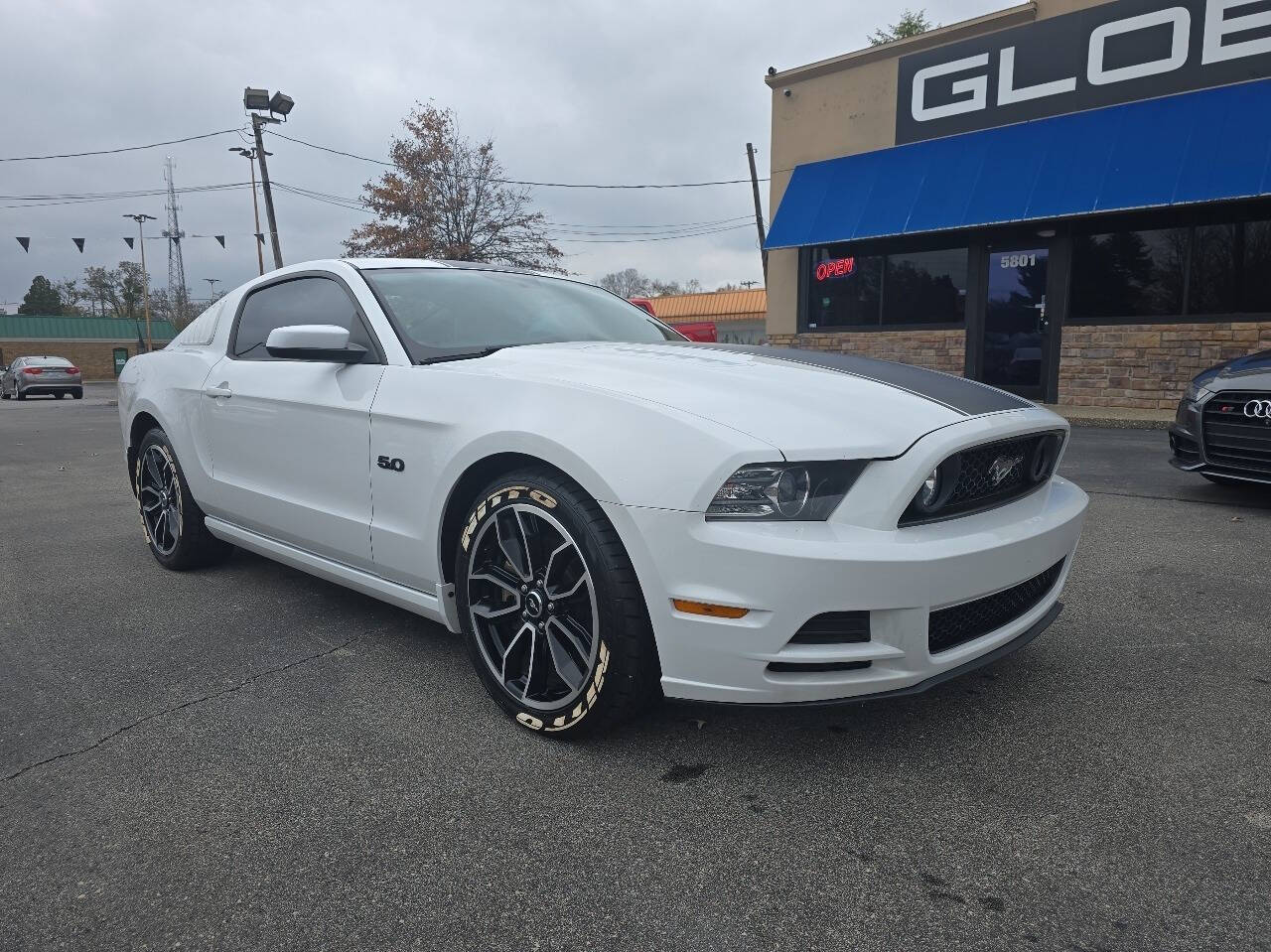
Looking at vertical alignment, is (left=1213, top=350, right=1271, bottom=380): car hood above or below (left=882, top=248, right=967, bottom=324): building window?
below

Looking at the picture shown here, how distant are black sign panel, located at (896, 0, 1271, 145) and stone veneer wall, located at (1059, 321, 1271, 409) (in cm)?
311

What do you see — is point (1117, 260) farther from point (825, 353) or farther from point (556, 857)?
point (556, 857)

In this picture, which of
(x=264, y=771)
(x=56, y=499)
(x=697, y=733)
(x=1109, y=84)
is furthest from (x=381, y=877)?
(x=1109, y=84)

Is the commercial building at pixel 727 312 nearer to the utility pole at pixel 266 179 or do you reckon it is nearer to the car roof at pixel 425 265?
the utility pole at pixel 266 179

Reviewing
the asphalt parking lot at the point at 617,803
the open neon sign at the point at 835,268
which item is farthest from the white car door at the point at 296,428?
the open neon sign at the point at 835,268

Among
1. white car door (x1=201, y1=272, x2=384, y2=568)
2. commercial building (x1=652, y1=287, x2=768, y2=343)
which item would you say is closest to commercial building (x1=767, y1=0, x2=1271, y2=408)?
white car door (x1=201, y1=272, x2=384, y2=568)

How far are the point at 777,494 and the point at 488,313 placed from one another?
1.65 meters

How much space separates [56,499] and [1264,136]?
13.2 metres

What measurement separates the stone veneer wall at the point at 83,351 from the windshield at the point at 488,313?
51543mm

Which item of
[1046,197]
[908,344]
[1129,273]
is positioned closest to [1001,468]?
[1046,197]

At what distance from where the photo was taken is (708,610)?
6.72ft

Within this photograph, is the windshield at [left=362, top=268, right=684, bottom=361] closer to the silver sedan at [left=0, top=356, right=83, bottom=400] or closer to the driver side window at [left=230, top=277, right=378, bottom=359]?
the driver side window at [left=230, top=277, right=378, bottom=359]

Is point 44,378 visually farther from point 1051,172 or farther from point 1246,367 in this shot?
point 1246,367

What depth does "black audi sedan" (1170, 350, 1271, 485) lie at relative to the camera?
16.6 ft
